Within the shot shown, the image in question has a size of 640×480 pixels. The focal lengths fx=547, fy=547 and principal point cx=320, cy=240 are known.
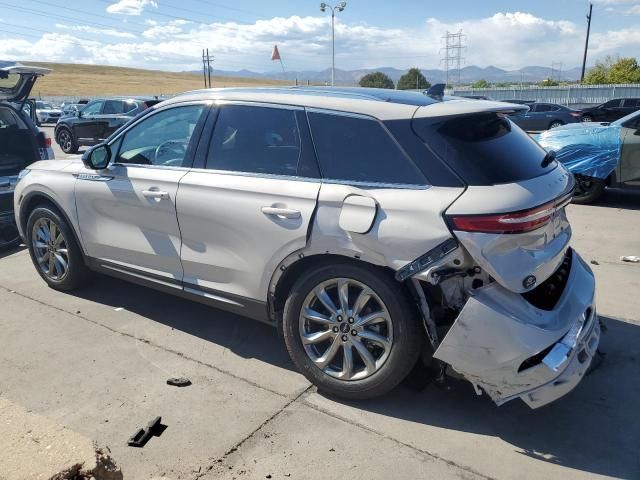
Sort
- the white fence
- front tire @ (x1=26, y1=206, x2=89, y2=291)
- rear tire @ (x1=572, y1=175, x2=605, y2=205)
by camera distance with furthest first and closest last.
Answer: the white fence < rear tire @ (x1=572, y1=175, x2=605, y2=205) < front tire @ (x1=26, y1=206, x2=89, y2=291)

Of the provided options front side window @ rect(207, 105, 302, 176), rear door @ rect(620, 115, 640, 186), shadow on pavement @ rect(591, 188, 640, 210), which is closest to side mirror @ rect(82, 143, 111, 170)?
front side window @ rect(207, 105, 302, 176)

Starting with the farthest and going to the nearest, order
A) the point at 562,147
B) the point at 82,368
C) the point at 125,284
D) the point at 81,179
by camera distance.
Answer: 1. the point at 562,147
2. the point at 125,284
3. the point at 81,179
4. the point at 82,368

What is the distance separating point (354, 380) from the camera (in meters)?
3.23

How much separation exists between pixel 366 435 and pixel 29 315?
125 inches

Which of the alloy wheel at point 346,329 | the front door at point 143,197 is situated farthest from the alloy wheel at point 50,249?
the alloy wheel at point 346,329

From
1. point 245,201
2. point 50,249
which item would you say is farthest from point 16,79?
point 245,201

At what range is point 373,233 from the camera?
2.97 metres

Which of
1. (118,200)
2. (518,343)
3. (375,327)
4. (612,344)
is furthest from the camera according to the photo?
(118,200)

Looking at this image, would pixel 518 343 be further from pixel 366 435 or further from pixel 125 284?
pixel 125 284

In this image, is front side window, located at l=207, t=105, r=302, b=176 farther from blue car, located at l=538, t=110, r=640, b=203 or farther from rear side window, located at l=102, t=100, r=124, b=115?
rear side window, located at l=102, t=100, r=124, b=115

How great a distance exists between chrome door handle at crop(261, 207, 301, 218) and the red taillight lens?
937mm

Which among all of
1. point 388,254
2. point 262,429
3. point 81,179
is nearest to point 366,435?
point 262,429

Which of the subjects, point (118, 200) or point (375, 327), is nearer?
point (375, 327)

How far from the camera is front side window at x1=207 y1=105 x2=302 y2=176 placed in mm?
3471
